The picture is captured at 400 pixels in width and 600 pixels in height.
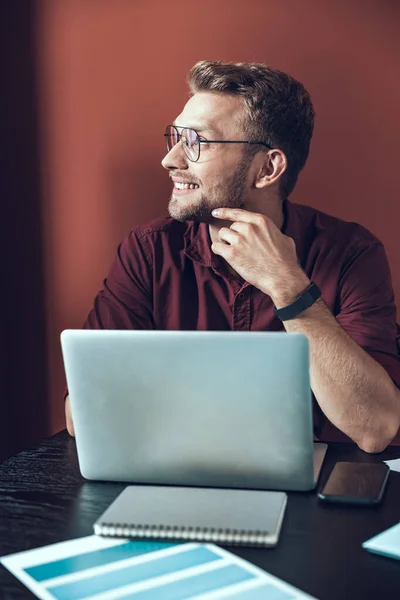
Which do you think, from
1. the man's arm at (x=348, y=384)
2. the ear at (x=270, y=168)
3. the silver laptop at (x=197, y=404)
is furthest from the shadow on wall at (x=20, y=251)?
the silver laptop at (x=197, y=404)

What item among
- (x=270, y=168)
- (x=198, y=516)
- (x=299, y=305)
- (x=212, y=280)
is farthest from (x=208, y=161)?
(x=198, y=516)

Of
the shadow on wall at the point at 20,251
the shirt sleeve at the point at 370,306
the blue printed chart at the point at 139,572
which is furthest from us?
the shadow on wall at the point at 20,251

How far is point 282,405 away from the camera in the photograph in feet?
3.55

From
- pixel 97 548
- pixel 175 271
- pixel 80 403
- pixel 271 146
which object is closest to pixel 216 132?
pixel 271 146

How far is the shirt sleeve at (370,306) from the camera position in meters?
1.83

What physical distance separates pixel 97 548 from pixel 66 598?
13 centimetres

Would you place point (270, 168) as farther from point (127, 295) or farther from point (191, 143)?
point (127, 295)

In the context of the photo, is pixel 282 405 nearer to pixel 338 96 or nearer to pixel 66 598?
pixel 66 598

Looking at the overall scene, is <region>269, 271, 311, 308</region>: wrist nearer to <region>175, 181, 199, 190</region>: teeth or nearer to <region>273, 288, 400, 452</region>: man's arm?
<region>273, 288, 400, 452</region>: man's arm

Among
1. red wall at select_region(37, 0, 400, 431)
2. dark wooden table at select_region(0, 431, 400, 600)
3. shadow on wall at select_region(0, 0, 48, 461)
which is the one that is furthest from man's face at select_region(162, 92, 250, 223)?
dark wooden table at select_region(0, 431, 400, 600)

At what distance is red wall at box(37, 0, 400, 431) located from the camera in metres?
2.27

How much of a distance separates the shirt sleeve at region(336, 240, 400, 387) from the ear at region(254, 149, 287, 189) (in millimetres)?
312

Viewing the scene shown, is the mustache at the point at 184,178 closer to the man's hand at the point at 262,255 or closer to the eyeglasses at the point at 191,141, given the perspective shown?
the eyeglasses at the point at 191,141

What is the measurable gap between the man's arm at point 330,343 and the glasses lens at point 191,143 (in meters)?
0.24
